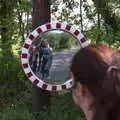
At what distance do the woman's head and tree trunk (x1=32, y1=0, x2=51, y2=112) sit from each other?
20.3ft

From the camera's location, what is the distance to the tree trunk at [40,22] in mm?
8016

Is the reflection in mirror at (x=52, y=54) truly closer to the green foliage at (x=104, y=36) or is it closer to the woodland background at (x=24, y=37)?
the woodland background at (x=24, y=37)

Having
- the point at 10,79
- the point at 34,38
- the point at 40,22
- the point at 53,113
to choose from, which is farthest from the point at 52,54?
the point at 10,79

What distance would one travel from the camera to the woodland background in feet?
26.1

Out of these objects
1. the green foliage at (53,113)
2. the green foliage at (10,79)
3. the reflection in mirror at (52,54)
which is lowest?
the green foliage at (53,113)

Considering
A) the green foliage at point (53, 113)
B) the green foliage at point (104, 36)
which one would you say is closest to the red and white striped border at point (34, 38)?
the green foliage at point (53, 113)

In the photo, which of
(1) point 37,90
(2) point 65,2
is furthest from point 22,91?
(2) point 65,2

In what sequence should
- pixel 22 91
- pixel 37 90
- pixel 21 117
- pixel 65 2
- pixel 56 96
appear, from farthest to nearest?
pixel 65 2 → pixel 22 91 → pixel 56 96 → pixel 37 90 → pixel 21 117

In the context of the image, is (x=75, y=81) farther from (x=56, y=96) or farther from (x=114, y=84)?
(x=56, y=96)

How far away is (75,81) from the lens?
73.2 inches

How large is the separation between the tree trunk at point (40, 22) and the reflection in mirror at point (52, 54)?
0.87 ft

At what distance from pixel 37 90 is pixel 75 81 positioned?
6.28 m

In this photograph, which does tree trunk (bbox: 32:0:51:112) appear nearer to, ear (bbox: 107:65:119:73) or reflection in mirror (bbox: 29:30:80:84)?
reflection in mirror (bbox: 29:30:80:84)

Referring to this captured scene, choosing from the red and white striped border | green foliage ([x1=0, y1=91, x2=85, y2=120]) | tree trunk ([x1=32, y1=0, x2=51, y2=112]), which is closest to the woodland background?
green foliage ([x1=0, y1=91, x2=85, y2=120])
